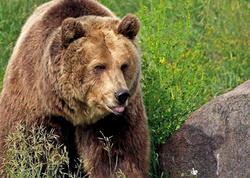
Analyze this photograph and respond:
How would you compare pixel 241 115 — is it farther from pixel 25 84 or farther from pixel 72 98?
pixel 25 84

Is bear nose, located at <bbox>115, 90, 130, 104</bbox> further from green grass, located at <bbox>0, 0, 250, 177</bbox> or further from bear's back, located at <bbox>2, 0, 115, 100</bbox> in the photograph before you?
green grass, located at <bbox>0, 0, 250, 177</bbox>

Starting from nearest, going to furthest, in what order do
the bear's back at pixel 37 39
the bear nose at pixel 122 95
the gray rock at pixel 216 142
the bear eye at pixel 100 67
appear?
the bear nose at pixel 122 95, the bear eye at pixel 100 67, the bear's back at pixel 37 39, the gray rock at pixel 216 142

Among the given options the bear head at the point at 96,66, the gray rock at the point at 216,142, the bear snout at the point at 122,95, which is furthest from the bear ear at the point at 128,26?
the gray rock at the point at 216,142

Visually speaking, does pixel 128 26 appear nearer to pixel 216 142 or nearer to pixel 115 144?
pixel 115 144

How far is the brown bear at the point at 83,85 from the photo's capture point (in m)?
4.95

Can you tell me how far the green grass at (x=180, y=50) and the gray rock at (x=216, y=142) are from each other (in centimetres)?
38

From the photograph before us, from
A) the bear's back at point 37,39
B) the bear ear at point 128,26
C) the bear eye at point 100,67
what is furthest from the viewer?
the bear's back at point 37,39

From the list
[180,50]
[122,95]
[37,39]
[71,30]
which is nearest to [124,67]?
[122,95]

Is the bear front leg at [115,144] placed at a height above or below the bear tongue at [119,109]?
below

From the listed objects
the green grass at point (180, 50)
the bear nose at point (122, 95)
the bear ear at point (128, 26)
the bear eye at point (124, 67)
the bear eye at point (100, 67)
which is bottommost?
the green grass at point (180, 50)

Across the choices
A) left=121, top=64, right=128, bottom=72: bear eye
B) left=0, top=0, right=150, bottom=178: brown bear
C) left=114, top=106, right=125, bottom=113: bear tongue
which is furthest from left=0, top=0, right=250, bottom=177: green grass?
left=114, top=106, right=125, bottom=113: bear tongue

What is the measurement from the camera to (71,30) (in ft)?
16.2

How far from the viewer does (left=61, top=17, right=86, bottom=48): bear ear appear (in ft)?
16.1

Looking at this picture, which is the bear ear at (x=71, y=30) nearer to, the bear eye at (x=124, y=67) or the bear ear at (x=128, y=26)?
the bear ear at (x=128, y=26)
